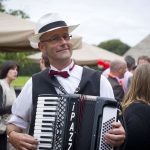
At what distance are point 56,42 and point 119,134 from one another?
81 cm

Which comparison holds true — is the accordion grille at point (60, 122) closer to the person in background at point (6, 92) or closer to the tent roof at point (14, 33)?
the person in background at point (6, 92)

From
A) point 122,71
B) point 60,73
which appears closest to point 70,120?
point 60,73

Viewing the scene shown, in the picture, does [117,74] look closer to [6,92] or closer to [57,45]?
[6,92]

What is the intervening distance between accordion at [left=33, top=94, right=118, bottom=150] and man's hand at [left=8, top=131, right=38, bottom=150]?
0.06m

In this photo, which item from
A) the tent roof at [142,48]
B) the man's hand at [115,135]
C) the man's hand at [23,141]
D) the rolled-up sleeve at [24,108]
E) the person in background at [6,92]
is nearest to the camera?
the man's hand at [115,135]

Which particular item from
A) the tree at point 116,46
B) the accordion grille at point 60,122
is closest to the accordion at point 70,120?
the accordion grille at point 60,122

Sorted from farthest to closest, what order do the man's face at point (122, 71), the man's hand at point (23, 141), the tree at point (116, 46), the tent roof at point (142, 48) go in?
the tree at point (116, 46)
the tent roof at point (142, 48)
the man's face at point (122, 71)
the man's hand at point (23, 141)

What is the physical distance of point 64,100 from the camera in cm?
287

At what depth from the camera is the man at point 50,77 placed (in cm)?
314

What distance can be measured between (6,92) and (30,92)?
8.12 feet

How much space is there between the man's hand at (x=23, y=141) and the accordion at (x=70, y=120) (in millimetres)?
56

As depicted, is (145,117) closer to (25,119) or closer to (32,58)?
(25,119)

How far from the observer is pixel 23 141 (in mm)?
3002

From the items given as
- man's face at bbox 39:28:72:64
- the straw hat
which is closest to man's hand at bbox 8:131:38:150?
man's face at bbox 39:28:72:64
